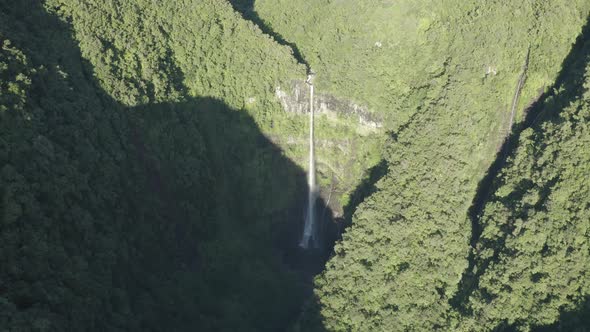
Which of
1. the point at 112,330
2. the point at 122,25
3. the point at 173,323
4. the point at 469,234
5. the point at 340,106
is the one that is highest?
the point at 340,106

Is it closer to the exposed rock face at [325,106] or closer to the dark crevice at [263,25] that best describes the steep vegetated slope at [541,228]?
the exposed rock face at [325,106]

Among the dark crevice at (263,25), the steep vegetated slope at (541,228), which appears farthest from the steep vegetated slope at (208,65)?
the steep vegetated slope at (541,228)

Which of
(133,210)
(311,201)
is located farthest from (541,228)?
(133,210)

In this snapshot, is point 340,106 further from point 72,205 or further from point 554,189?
point 72,205

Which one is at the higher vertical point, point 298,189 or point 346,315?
point 298,189

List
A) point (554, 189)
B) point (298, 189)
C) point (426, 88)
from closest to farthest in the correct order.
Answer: point (554, 189) → point (426, 88) → point (298, 189)

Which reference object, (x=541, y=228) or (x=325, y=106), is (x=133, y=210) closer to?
(x=325, y=106)

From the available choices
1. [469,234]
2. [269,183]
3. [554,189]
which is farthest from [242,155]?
[554,189]
